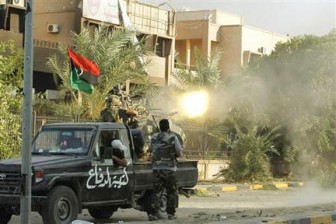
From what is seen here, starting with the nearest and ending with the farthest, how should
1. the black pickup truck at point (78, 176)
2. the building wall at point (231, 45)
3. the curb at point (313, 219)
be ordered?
the black pickup truck at point (78, 176) < the curb at point (313, 219) < the building wall at point (231, 45)

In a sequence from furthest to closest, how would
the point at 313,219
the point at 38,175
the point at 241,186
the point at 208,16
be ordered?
the point at 208,16
the point at 241,186
the point at 313,219
the point at 38,175

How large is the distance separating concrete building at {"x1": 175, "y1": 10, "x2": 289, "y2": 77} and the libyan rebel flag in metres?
28.5

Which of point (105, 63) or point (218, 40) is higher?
point (218, 40)

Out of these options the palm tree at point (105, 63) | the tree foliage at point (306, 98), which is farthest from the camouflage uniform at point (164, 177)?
the tree foliage at point (306, 98)

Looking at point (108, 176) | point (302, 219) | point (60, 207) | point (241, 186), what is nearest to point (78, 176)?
point (60, 207)

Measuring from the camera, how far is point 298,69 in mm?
27391

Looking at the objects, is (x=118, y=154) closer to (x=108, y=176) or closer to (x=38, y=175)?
(x=108, y=176)

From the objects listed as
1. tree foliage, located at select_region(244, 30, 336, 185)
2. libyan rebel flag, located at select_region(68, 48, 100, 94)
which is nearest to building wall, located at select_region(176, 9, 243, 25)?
tree foliage, located at select_region(244, 30, 336, 185)

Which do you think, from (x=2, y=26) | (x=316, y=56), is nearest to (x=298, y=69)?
(x=316, y=56)

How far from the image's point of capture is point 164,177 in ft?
42.3

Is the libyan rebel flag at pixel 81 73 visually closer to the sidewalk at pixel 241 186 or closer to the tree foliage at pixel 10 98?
the tree foliage at pixel 10 98

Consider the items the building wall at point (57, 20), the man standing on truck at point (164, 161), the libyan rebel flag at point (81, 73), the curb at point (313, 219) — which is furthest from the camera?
the building wall at point (57, 20)

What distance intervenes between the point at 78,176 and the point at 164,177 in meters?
1.68

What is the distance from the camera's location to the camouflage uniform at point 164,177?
12.8 meters
